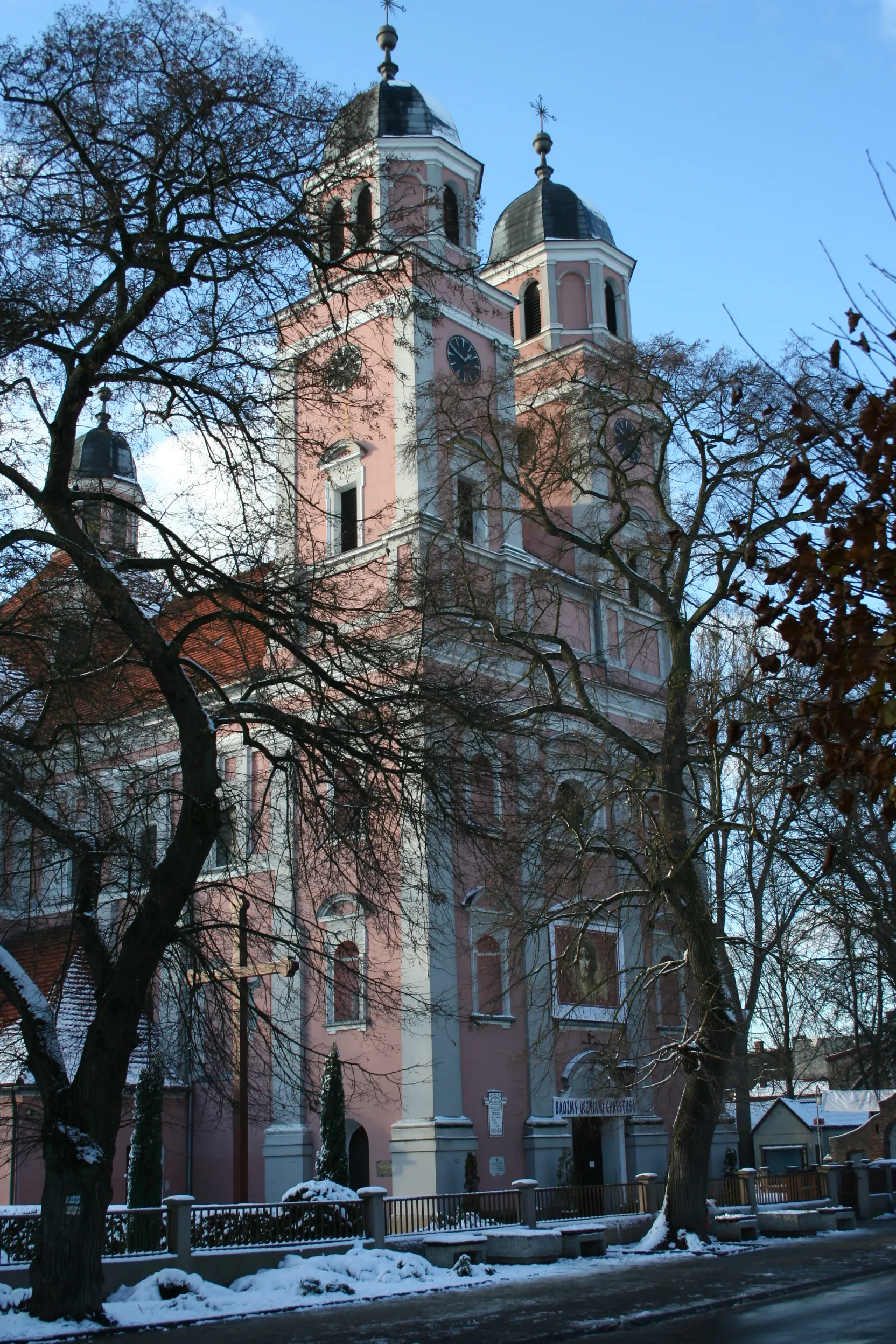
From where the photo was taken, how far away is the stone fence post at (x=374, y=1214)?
19516 millimetres

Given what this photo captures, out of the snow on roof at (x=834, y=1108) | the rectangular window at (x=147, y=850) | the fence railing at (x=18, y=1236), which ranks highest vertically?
the rectangular window at (x=147, y=850)

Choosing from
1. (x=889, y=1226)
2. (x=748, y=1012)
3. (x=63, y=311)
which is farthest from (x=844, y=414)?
(x=889, y=1226)

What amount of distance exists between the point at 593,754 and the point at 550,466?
4975mm

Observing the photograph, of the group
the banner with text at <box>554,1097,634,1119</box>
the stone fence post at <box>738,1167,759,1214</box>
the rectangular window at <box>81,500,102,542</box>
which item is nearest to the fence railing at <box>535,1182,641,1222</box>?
the stone fence post at <box>738,1167,759,1214</box>

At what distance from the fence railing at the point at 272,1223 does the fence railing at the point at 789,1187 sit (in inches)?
547

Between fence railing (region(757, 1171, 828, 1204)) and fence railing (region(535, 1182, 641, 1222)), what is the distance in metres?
6.00

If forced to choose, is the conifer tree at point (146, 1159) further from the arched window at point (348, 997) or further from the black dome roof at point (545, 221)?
the black dome roof at point (545, 221)

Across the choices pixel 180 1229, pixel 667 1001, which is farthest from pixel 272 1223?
pixel 667 1001

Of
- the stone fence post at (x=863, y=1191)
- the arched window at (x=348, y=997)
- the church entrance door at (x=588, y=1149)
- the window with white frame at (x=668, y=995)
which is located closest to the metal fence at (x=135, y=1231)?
the arched window at (x=348, y=997)

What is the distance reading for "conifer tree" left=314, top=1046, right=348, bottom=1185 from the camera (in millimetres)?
23625

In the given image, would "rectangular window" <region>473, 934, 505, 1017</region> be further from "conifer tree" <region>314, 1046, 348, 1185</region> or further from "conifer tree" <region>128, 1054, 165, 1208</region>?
"conifer tree" <region>128, 1054, 165, 1208</region>

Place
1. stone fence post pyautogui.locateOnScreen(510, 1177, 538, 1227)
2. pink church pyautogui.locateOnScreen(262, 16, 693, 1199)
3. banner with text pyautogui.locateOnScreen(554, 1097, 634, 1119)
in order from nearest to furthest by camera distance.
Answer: stone fence post pyautogui.locateOnScreen(510, 1177, 538, 1227) < pink church pyautogui.locateOnScreen(262, 16, 693, 1199) < banner with text pyautogui.locateOnScreen(554, 1097, 634, 1119)

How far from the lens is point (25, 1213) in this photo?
15.9m

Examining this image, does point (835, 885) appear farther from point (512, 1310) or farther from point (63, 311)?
point (63, 311)
